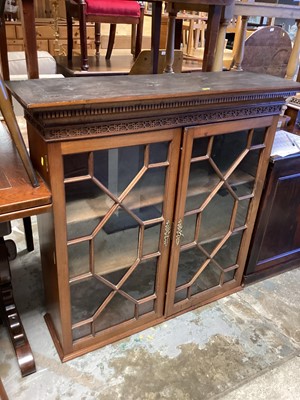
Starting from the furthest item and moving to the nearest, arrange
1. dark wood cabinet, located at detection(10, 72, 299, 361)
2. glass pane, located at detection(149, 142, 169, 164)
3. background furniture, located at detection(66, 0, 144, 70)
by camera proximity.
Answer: background furniture, located at detection(66, 0, 144, 70), glass pane, located at detection(149, 142, 169, 164), dark wood cabinet, located at detection(10, 72, 299, 361)

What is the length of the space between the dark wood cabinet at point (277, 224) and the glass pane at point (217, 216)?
7.2 inches

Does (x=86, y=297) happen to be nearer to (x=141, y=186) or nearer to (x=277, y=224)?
(x=141, y=186)

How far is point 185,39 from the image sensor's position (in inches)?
177

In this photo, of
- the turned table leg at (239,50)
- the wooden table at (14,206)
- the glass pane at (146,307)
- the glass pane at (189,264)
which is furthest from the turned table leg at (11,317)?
the turned table leg at (239,50)

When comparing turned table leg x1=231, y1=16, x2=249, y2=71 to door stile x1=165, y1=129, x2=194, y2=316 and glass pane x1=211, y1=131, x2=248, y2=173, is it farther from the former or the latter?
door stile x1=165, y1=129, x2=194, y2=316

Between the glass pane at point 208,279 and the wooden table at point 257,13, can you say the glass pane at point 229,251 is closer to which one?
the glass pane at point 208,279

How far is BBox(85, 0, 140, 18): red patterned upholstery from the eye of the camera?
262 centimetres

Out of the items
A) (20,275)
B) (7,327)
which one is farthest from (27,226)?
(7,327)

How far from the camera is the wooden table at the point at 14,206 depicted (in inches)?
38.2

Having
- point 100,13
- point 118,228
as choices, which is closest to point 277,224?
point 118,228

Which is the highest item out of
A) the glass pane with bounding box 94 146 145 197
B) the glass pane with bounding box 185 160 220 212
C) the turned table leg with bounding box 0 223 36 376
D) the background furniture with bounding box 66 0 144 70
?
the background furniture with bounding box 66 0 144 70

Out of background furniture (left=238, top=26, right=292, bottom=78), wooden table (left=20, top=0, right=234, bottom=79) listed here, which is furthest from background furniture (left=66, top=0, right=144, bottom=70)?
background furniture (left=238, top=26, right=292, bottom=78)

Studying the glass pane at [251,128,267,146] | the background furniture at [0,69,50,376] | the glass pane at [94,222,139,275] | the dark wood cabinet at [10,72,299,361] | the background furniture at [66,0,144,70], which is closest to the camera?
the background furniture at [0,69,50,376]

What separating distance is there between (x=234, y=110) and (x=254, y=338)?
101cm
